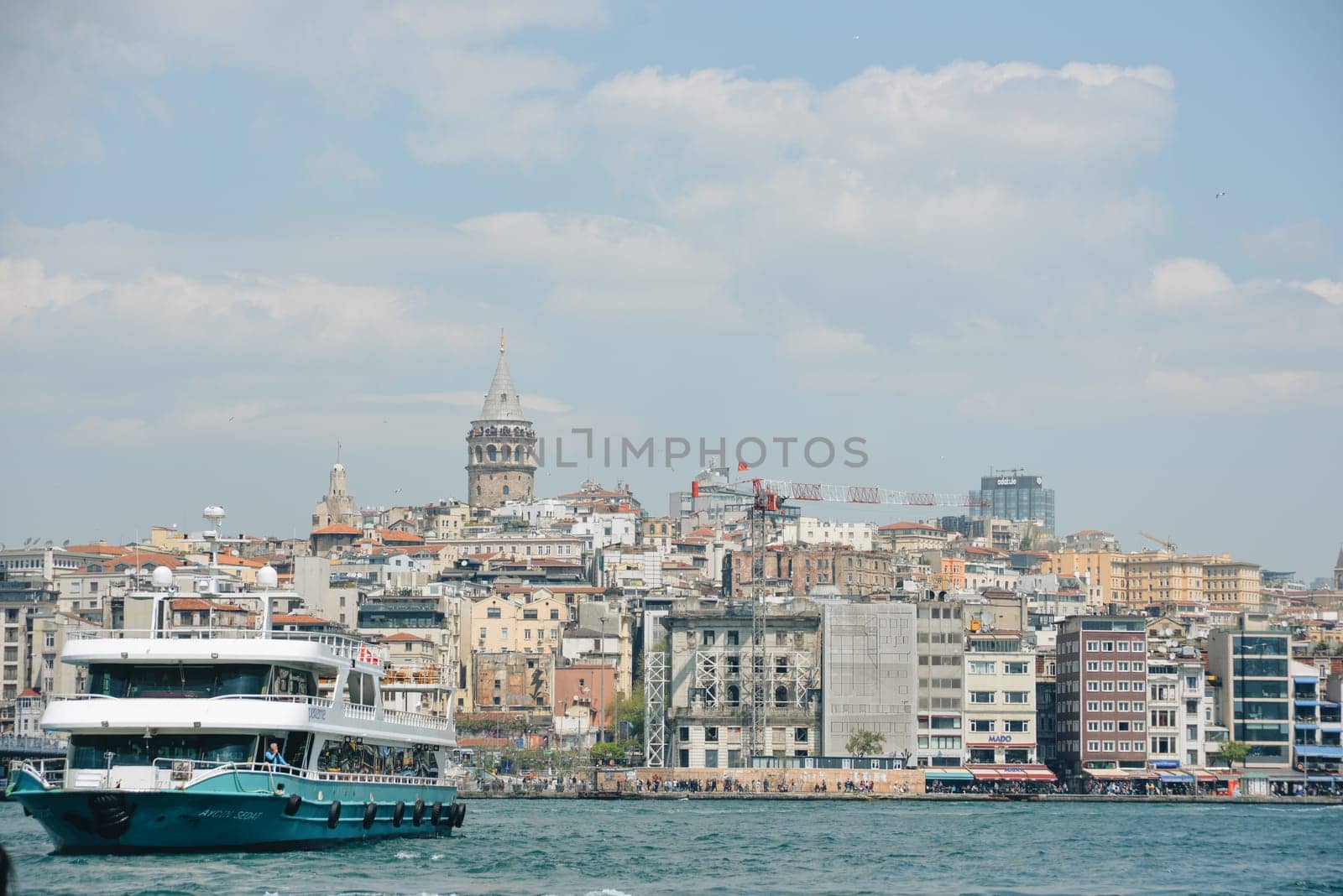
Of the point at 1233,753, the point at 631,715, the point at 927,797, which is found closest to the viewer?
the point at 927,797

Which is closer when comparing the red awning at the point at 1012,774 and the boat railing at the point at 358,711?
the boat railing at the point at 358,711

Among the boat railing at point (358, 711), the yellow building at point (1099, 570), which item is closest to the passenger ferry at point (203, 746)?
the boat railing at point (358, 711)

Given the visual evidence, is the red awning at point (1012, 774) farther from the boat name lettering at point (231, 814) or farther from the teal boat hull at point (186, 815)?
the boat name lettering at point (231, 814)

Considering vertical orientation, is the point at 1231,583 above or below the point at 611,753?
above

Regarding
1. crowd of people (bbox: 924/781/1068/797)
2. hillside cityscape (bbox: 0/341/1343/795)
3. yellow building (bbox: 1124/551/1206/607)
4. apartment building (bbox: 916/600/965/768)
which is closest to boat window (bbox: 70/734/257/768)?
hillside cityscape (bbox: 0/341/1343/795)

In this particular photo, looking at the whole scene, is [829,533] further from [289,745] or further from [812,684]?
[289,745]

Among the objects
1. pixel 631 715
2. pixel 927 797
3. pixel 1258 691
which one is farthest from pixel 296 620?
pixel 1258 691

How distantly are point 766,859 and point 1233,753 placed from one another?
53766 mm

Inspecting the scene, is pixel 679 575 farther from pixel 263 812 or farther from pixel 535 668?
pixel 263 812

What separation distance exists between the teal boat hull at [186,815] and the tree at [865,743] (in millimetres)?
58154

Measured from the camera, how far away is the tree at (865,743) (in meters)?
95.7

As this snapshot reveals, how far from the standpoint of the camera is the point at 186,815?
37219 millimetres

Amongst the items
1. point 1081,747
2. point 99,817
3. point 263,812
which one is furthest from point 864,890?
point 1081,747

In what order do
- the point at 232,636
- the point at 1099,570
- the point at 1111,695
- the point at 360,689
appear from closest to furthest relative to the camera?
the point at 232,636 < the point at 360,689 < the point at 1111,695 < the point at 1099,570
